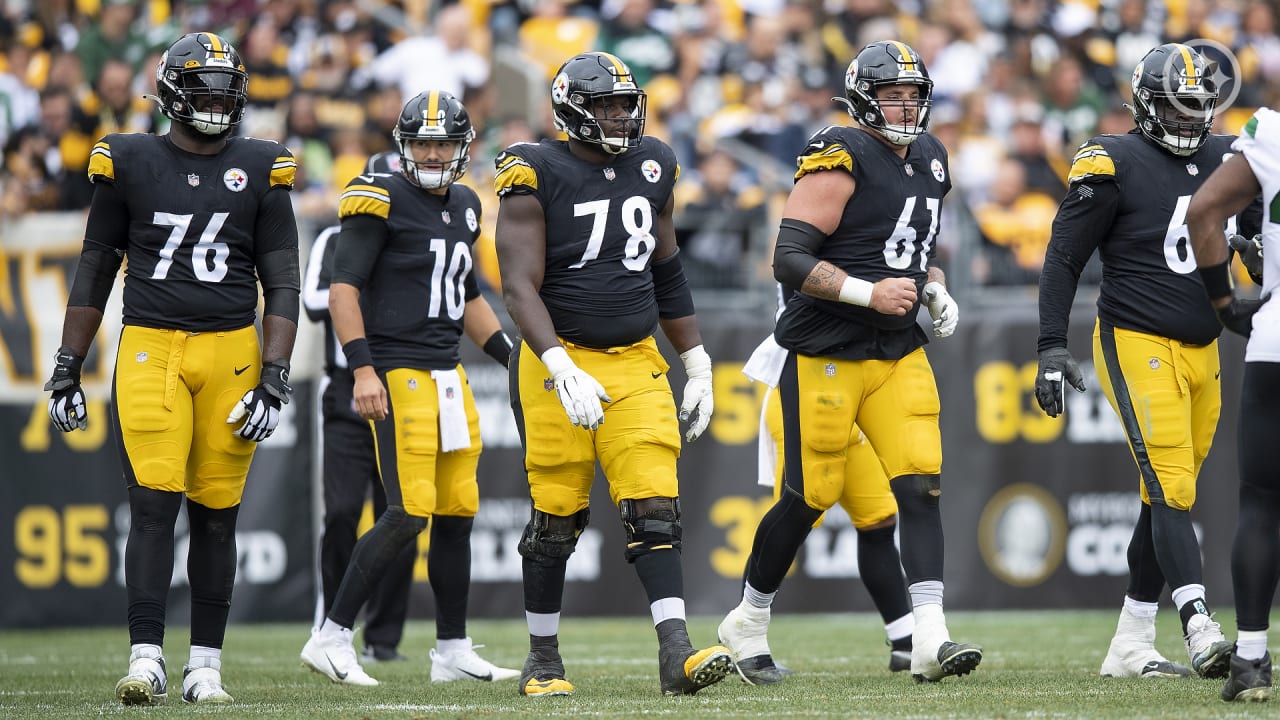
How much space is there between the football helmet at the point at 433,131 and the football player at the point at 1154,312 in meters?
2.33

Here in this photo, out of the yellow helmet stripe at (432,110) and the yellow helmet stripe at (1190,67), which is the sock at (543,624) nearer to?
the yellow helmet stripe at (432,110)

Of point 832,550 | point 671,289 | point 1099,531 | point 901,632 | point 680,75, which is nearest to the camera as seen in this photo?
point 671,289

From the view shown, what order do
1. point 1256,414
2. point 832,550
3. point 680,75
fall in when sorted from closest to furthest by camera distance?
point 1256,414
point 832,550
point 680,75

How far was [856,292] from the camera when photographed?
5512mm

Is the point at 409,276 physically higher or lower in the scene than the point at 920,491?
higher

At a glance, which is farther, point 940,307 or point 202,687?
point 940,307

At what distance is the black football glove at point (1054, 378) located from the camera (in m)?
5.59

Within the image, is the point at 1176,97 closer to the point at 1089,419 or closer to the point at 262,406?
the point at 262,406

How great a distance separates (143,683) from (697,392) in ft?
7.02

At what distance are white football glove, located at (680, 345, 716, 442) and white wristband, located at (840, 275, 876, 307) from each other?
0.56 meters

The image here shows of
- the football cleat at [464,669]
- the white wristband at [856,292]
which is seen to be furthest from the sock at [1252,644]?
the football cleat at [464,669]

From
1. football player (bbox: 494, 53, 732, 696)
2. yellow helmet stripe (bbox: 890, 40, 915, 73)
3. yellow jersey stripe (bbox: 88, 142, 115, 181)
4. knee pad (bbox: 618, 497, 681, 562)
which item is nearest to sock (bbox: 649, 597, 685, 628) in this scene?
football player (bbox: 494, 53, 732, 696)

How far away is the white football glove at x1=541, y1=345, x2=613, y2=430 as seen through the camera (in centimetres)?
514

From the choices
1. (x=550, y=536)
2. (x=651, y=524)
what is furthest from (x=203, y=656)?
(x=651, y=524)
